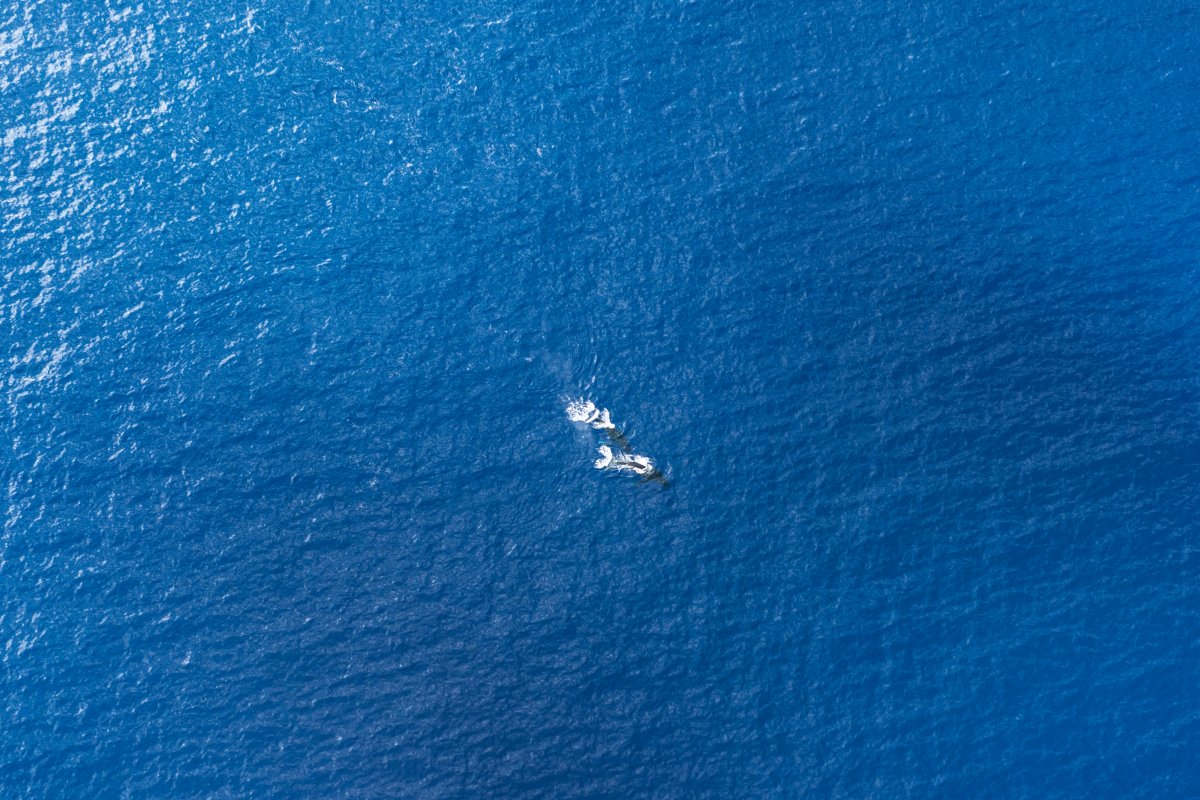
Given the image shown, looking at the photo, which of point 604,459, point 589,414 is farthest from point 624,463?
point 589,414

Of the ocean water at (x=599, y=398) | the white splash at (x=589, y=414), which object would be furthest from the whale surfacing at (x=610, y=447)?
the ocean water at (x=599, y=398)

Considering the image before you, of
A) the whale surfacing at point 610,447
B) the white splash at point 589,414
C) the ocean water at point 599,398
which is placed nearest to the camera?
the ocean water at point 599,398

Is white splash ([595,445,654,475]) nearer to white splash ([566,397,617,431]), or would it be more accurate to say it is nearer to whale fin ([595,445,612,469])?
whale fin ([595,445,612,469])

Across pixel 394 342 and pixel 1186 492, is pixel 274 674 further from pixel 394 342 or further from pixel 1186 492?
pixel 1186 492

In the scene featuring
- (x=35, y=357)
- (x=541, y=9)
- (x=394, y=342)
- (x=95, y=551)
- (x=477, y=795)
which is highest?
(x=541, y=9)

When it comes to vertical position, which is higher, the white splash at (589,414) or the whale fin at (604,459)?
the white splash at (589,414)

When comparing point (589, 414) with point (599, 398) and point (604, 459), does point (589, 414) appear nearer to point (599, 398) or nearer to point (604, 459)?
point (599, 398)

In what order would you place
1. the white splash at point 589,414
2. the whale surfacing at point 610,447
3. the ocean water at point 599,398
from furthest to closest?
1. the white splash at point 589,414
2. the whale surfacing at point 610,447
3. the ocean water at point 599,398

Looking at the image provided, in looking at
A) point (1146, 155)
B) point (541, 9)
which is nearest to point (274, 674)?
point (541, 9)

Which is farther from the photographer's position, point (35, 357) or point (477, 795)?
point (35, 357)

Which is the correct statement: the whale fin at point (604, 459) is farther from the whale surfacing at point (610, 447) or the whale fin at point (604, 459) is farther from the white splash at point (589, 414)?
the white splash at point (589, 414)
